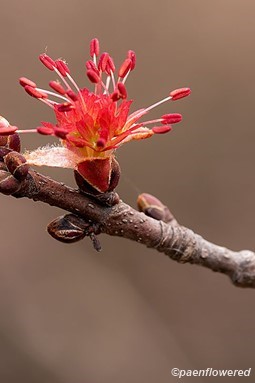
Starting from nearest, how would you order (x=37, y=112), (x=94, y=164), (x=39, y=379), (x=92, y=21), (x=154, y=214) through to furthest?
(x=94, y=164), (x=154, y=214), (x=39, y=379), (x=37, y=112), (x=92, y=21)

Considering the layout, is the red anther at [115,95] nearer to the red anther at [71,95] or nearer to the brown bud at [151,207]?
the red anther at [71,95]

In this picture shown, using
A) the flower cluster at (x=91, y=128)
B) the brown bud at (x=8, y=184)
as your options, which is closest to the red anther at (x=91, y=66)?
the flower cluster at (x=91, y=128)

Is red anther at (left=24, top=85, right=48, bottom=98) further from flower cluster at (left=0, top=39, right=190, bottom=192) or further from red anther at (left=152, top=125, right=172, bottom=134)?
red anther at (left=152, top=125, right=172, bottom=134)

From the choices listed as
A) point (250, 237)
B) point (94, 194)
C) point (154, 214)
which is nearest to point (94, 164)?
point (94, 194)

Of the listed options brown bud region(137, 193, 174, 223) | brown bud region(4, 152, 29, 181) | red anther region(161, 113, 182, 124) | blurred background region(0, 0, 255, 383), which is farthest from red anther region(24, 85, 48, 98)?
blurred background region(0, 0, 255, 383)

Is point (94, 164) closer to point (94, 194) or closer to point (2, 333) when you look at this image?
point (94, 194)

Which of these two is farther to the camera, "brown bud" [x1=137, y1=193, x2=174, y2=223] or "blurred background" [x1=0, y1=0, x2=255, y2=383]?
"blurred background" [x1=0, y1=0, x2=255, y2=383]
